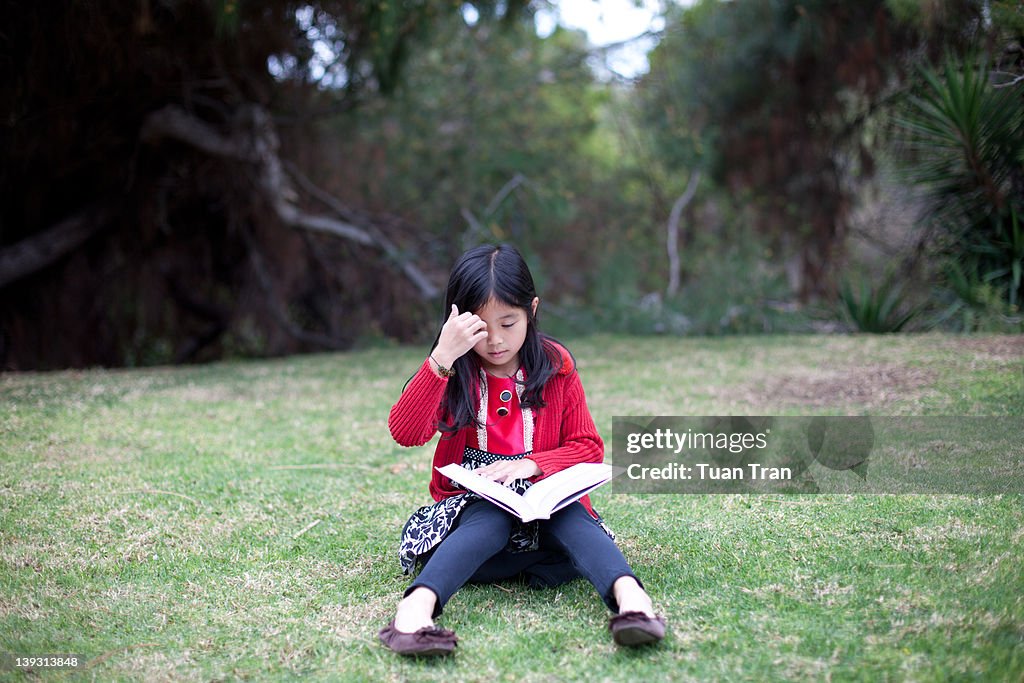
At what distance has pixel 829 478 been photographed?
3.58m

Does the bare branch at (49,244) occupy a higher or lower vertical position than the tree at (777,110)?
lower

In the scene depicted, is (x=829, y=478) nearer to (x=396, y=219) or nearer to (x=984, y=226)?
(x=984, y=226)

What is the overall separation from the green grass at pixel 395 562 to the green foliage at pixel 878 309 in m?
2.02

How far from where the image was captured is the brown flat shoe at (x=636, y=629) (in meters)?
2.13

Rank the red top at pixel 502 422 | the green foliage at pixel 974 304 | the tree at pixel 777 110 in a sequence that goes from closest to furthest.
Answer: the red top at pixel 502 422, the green foliage at pixel 974 304, the tree at pixel 777 110

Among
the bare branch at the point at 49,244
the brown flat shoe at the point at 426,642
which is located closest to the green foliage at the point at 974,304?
the brown flat shoe at the point at 426,642

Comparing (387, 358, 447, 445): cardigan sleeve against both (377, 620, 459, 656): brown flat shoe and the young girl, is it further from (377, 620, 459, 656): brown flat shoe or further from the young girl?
(377, 620, 459, 656): brown flat shoe

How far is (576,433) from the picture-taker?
9.16ft

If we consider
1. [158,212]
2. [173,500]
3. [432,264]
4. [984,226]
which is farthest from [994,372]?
[158,212]

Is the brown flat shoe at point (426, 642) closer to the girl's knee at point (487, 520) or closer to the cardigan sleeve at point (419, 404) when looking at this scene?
the girl's knee at point (487, 520)

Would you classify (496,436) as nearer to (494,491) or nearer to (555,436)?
(555,436)

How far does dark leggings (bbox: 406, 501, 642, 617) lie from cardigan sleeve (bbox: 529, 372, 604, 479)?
0.17m

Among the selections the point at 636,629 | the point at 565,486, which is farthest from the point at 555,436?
the point at 636,629

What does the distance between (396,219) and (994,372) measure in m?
6.63
